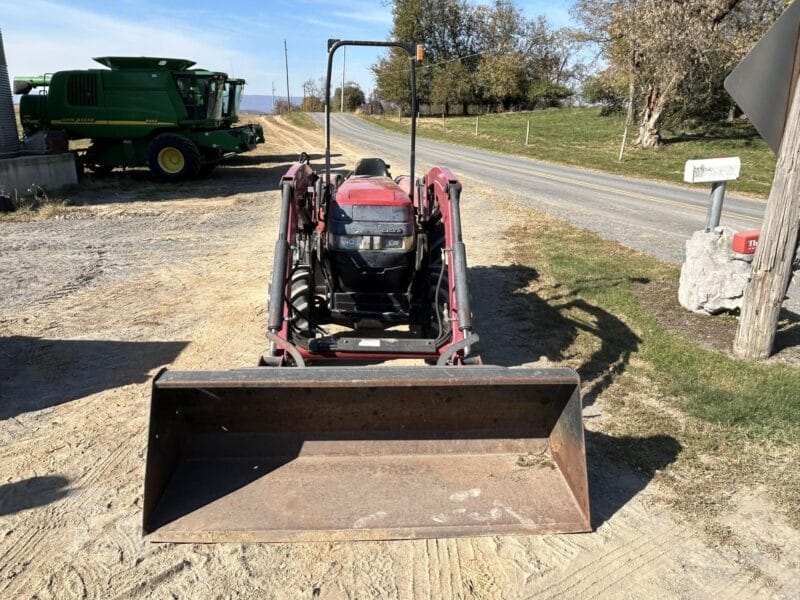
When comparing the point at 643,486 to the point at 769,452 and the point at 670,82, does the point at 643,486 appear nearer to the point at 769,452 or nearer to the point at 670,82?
the point at 769,452

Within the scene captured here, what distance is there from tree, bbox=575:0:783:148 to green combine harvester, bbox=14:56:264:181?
14.5 meters

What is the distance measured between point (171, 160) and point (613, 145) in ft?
64.4

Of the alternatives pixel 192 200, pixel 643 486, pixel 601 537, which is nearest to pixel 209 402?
pixel 601 537

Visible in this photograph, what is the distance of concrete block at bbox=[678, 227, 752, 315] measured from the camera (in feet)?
18.2

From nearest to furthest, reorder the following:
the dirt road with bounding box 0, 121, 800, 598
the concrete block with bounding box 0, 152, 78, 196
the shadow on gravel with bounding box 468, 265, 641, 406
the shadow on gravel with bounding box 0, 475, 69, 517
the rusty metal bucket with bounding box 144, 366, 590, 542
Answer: the dirt road with bounding box 0, 121, 800, 598 → the rusty metal bucket with bounding box 144, 366, 590, 542 → the shadow on gravel with bounding box 0, 475, 69, 517 → the shadow on gravel with bounding box 468, 265, 641, 406 → the concrete block with bounding box 0, 152, 78, 196

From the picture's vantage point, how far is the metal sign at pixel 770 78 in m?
Result: 4.27

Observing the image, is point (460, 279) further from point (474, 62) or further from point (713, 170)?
point (474, 62)

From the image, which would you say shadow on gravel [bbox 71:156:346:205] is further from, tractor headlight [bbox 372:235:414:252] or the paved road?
tractor headlight [bbox 372:235:414:252]

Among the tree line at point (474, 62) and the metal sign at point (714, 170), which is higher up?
the tree line at point (474, 62)

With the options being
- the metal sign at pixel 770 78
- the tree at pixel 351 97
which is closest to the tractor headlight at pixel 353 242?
the metal sign at pixel 770 78

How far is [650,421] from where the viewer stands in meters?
3.86

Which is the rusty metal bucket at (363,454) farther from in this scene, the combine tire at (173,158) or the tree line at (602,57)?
the combine tire at (173,158)

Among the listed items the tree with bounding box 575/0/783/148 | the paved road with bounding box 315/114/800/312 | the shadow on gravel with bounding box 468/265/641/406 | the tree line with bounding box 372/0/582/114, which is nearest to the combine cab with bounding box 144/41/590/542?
the shadow on gravel with bounding box 468/265/641/406

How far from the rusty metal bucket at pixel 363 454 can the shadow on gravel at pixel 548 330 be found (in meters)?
1.21
